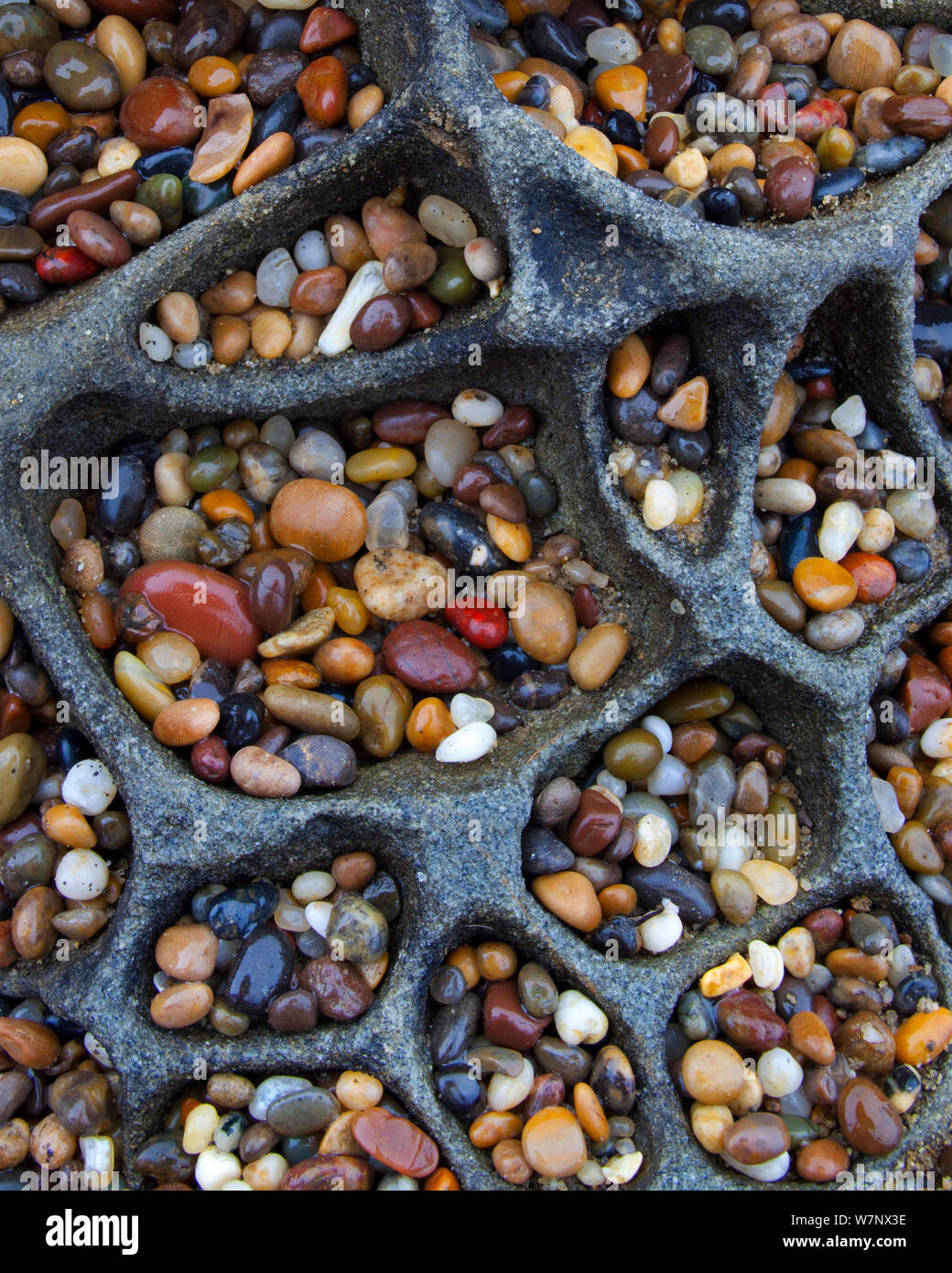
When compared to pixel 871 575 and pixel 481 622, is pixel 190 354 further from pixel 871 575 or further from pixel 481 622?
pixel 871 575

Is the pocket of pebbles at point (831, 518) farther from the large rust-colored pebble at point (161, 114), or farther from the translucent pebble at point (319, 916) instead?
the large rust-colored pebble at point (161, 114)

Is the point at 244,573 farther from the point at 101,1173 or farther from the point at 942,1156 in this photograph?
the point at 942,1156

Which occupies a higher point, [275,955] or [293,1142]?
[275,955]

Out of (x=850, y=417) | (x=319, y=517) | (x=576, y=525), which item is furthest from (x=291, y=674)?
(x=850, y=417)

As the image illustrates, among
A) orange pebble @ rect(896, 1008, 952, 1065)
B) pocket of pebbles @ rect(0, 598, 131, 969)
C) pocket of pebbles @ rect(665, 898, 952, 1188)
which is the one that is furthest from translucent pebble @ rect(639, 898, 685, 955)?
pocket of pebbles @ rect(0, 598, 131, 969)

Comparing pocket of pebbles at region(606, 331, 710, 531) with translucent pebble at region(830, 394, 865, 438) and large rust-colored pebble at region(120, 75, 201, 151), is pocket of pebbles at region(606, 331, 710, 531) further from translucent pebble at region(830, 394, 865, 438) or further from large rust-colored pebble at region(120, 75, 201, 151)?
large rust-colored pebble at region(120, 75, 201, 151)

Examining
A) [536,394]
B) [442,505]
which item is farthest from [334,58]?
[442,505]
